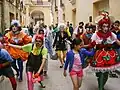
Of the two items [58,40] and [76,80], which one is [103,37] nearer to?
[76,80]

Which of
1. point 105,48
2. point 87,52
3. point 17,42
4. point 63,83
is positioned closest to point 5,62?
point 87,52

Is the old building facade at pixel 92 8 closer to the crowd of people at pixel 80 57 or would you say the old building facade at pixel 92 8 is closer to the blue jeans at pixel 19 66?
the blue jeans at pixel 19 66

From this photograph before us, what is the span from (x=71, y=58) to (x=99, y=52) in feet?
2.81

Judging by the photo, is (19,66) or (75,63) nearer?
(75,63)

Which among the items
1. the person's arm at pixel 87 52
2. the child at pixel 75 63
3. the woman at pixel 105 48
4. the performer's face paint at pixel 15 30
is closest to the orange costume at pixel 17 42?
the performer's face paint at pixel 15 30

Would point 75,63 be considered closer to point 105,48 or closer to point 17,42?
point 105,48

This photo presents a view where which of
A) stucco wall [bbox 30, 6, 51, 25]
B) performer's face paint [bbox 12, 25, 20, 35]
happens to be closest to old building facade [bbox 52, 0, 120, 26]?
performer's face paint [bbox 12, 25, 20, 35]

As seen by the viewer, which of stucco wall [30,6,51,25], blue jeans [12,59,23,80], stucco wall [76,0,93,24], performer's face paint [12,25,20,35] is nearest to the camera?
performer's face paint [12,25,20,35]

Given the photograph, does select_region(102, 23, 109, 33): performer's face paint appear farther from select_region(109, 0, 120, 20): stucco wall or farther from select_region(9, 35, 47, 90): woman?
select_region(109, 0, 120, 20): stucco wall

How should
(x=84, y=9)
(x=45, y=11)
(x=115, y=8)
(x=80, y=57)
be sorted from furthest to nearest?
1. (x=45, y=11)
2. (x=84, y=9)
3. (x=115, y=8)
4. (x=80, y=57)

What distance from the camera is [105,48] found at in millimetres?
7438

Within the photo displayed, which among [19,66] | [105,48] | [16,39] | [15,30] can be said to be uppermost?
[15,30]

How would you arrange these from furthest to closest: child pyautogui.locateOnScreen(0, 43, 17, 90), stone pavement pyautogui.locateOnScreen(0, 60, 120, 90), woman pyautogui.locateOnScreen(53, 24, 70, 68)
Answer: woman pyautogui.locateOnScreen(53, 24, 70, 68) → stone pavement pyautogui.locateOnScreen(0, 60, 120, 90) → child pyautogui.locateOnScreen(0, 43, 17, 90)

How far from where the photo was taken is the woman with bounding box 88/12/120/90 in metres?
7.35
